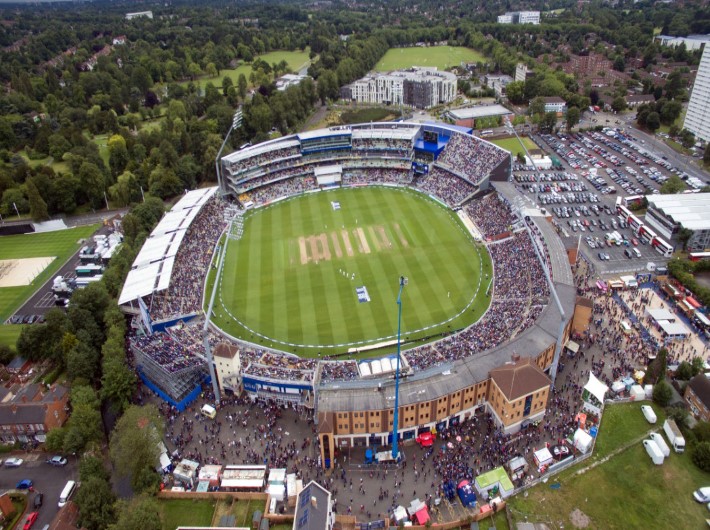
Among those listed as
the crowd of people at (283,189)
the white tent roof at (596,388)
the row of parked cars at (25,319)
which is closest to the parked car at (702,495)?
the white tent roof at (596,388)

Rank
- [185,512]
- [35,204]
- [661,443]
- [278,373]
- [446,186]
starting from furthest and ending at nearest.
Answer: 1. [446,186]
2. [35,204]
3. [278,373]
4. [661,443]
5. [185,512]

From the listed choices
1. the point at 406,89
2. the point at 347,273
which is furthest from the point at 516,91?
the point at 347,273

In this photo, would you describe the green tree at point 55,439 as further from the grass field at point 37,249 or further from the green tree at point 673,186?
the green tree at point 673,186

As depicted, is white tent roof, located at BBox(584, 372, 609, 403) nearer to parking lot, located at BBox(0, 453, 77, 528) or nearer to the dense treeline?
parking lot, located at BBox(0, 453, 77, 528)

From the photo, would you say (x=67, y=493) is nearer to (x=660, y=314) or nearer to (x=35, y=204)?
(x=660, y=314)

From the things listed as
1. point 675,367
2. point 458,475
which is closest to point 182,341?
point 458,475

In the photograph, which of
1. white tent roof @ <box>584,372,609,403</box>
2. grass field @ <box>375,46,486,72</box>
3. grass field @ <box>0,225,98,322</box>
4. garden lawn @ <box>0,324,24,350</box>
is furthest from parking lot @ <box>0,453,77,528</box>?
grass field @ <box>375,46,486,72</box>
